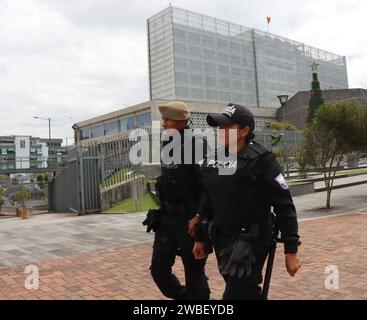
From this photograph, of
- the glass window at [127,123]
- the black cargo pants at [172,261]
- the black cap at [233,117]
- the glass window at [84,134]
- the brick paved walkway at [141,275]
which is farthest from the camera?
the glass window at [84,134]

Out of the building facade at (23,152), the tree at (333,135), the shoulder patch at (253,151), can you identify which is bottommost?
the shoulder patch at (253,151)

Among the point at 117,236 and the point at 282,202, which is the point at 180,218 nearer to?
the point at 282,202

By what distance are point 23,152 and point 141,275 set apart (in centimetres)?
7576

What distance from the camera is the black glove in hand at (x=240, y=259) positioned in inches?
94.2

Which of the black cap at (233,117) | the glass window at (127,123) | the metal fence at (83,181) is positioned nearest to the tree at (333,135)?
the metal fence at (83,181)

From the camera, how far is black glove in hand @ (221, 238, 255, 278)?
94.2 inches

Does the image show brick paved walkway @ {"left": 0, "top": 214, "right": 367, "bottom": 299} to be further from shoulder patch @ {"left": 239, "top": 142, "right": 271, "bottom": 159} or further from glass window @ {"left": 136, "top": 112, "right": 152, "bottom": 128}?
glass window @ {"left": 136, "top": 112, "right": 152, "bottom": 128}

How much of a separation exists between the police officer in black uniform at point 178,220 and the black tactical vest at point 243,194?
0.50 m

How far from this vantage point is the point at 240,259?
2391 millimetres

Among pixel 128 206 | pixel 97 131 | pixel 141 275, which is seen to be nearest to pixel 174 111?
pixel 141 275

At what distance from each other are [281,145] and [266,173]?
17.4 metres

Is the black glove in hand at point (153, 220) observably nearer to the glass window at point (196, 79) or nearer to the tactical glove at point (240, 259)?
the tactical glove at point (240, 259)

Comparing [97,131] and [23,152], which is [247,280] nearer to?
[97,131]

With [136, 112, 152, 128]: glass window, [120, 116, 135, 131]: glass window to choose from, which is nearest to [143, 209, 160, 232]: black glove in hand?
[136, 112, 152, 128]: glass window
